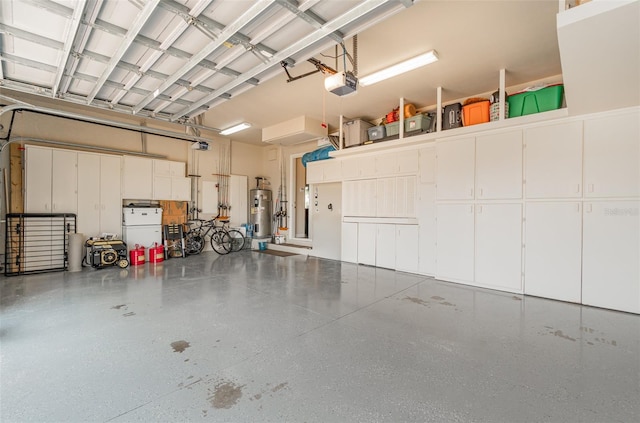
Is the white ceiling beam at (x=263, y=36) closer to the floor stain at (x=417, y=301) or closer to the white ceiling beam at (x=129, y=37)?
the white ceiling beam at (x=129, y=37)

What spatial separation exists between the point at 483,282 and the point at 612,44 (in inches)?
130

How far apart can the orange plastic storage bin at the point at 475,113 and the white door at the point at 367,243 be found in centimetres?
261

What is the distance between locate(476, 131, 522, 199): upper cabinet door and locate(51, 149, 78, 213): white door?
7.67 metres

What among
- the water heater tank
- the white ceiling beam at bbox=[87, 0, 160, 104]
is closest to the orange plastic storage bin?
the white ceiling beam at bbox=[87, 0, 160, 104]

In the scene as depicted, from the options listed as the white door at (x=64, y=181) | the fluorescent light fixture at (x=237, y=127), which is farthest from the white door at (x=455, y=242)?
the white door at (x=64, y=181)

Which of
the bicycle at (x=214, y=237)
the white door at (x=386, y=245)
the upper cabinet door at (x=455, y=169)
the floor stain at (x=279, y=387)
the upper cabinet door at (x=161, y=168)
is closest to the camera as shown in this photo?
the floor stain at (x=279, y=387)

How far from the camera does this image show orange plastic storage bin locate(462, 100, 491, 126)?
4434 mm

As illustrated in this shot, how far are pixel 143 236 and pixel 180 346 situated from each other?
16.4ft

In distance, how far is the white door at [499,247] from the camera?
163 inches

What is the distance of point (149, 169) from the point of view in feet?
22.0

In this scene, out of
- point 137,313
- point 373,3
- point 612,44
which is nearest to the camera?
point 612,44

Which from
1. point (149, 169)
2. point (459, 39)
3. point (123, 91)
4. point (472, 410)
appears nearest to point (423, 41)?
point (459, 39)

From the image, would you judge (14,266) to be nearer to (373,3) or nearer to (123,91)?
(123,91)

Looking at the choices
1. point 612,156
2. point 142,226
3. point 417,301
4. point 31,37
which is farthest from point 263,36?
point 142,226
